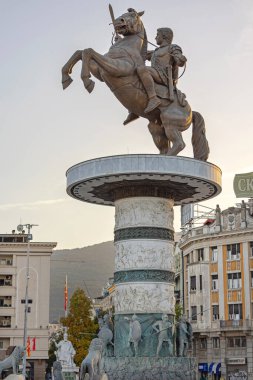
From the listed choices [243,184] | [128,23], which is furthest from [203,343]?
[128,23]

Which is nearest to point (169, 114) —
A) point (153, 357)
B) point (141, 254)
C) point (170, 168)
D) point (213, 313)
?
point (170, 168)

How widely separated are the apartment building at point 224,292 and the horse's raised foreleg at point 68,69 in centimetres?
3871

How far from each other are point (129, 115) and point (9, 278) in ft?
136

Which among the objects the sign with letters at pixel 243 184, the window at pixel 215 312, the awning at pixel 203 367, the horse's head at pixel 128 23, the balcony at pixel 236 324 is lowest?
the awning at pixel 203 367

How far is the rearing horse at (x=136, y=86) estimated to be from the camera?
58.9 feet

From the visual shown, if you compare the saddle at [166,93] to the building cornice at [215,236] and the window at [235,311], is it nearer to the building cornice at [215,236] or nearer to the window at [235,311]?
the building cornice at [215,236]

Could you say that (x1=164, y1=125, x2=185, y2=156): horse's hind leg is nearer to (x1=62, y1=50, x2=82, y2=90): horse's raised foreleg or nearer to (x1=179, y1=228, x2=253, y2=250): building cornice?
(x1=62, y1=50, x2=82, y2=90): horse's raised foreleg

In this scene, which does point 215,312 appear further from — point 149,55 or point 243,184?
point 149,55

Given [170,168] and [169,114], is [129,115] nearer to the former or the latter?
[169,114]

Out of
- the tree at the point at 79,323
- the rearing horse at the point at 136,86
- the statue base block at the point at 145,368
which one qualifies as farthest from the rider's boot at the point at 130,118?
the tree at the point at 79,323

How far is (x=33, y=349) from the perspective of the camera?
186ft

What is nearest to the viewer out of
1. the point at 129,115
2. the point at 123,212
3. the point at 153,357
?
the point at 153,357

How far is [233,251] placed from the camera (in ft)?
184

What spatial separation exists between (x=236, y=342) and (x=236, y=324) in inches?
72.8
